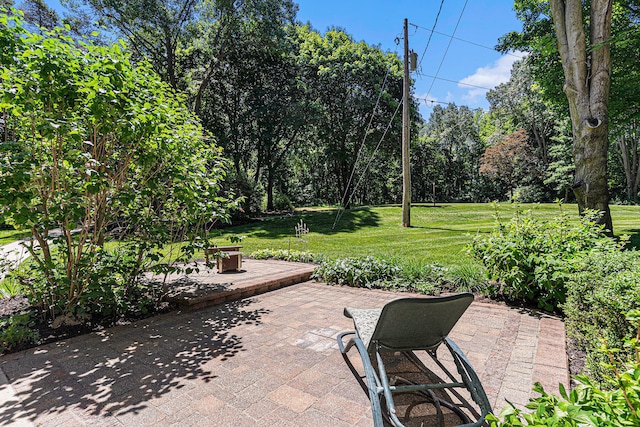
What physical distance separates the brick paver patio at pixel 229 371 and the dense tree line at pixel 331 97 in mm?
4041

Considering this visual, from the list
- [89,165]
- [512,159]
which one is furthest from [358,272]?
[512,159]

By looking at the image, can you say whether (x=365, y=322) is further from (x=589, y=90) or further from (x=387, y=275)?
(x=589, y=90)

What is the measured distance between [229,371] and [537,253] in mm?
3850

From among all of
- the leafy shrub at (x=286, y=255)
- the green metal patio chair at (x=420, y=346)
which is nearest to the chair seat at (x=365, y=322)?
the green metal patio chair at (x=420, y=346)

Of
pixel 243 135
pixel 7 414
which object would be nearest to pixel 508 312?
pixel 7 414

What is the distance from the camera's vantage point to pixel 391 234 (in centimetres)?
1077

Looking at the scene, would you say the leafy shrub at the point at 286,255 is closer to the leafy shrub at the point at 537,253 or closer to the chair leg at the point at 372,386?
the leafy shrub at the point at 537,253

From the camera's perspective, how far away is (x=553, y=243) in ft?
12.7

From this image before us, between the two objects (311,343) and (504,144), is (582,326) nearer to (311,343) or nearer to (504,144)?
(311,343)

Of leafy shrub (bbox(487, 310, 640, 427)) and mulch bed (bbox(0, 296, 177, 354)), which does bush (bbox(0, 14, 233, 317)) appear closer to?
mulch bed (bbox(0, 296, 177, 354))

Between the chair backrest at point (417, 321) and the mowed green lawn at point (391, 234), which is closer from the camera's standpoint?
the chair backrest at point (417, 321)

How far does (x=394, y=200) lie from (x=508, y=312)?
29.4 meters

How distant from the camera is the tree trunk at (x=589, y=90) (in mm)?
5758

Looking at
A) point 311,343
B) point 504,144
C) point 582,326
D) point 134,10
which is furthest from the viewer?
point 504,144
